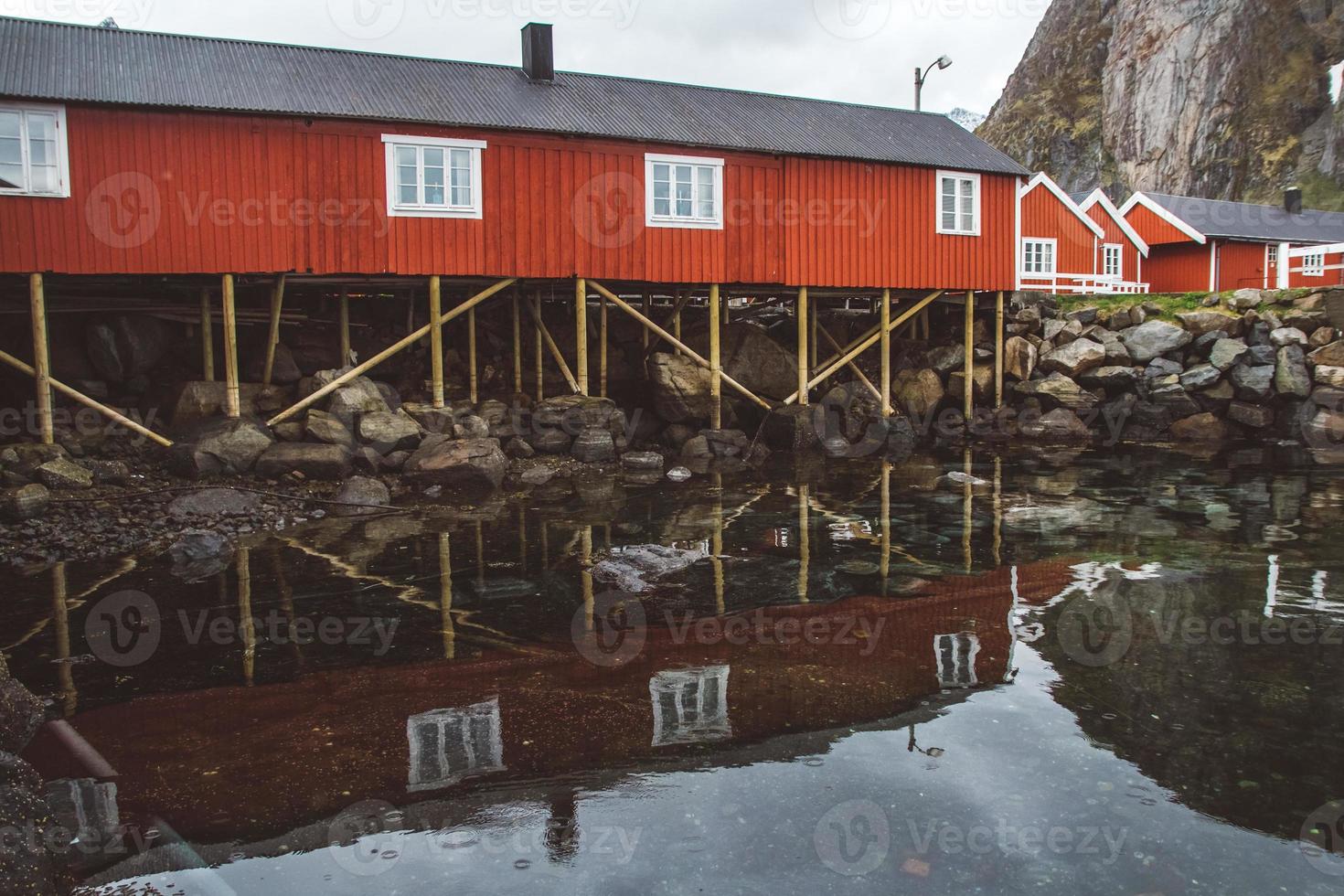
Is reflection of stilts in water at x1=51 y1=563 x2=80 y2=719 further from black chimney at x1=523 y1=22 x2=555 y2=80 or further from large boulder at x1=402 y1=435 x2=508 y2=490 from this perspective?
black chimney at x1=523 y1=22 x2=555 y2=80

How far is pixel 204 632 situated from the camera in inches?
313

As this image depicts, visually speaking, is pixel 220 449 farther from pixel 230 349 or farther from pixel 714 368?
pixel 714 368

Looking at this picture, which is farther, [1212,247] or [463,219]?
[1212,247]

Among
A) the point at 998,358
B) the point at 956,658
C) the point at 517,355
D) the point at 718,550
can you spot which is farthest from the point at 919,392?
the point at 956,658

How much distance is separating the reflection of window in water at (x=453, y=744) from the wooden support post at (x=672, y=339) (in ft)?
41.6

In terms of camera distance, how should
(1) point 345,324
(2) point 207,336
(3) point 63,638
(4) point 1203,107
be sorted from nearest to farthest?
(3) point 63,638, (2) point 207,336, (1) point 345,324, (4) point 1203,107

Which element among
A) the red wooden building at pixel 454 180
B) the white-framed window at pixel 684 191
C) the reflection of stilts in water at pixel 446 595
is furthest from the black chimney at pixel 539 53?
the reflection of stilts in water at pixel 446 595

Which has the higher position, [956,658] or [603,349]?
[603,349]

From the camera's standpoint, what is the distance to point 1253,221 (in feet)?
117

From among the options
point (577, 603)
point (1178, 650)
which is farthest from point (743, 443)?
point (1178, 650)

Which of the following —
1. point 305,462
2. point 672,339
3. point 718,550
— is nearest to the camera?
point 718,550

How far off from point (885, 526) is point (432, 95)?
11612 millimetres

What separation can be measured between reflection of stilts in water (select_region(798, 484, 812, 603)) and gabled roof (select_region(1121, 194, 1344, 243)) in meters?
26.0

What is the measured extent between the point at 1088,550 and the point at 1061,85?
6509 centimetres
